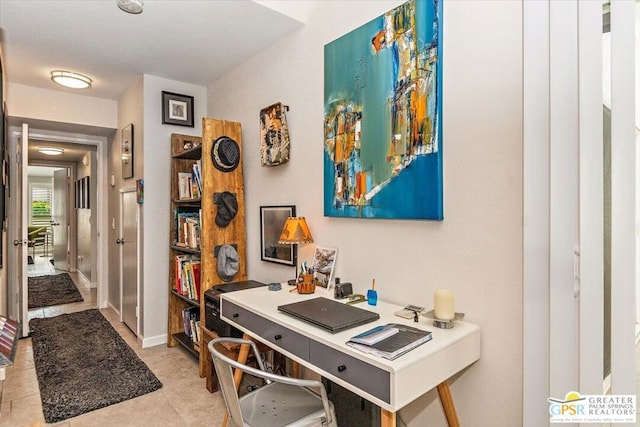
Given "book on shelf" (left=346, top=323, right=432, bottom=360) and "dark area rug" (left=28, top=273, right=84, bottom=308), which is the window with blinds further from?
"book on shelf" (left=346, top=323, right=432, bottom=360)

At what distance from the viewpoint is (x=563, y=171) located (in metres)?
1.29

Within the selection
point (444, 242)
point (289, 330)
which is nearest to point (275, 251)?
point (289, 330)

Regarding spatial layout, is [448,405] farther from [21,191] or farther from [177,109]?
[21,191]

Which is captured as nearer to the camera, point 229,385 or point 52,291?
point 229,385

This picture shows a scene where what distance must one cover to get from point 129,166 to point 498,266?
335cm

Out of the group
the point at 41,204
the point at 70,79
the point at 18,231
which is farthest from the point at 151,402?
the point at 41,204

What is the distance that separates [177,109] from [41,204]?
35.5 ft

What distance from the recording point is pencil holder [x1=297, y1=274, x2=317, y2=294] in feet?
6.47

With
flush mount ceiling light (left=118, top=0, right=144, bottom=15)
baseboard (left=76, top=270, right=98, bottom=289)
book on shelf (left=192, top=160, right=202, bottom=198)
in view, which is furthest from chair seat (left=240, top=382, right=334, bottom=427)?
baseboard (left=76, top=270, right=98, bottom=289)

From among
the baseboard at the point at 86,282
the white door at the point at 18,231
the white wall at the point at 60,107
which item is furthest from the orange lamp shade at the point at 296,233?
the baseboard at the point at 86,282

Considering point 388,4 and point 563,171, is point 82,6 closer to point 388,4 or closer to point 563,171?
point 388,4

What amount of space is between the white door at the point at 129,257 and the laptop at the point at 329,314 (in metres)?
2.30

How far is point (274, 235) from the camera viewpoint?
8.35 feet

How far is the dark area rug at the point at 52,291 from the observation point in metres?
4.71
